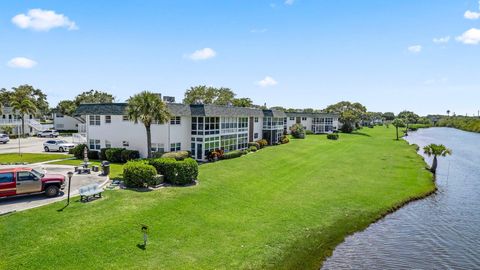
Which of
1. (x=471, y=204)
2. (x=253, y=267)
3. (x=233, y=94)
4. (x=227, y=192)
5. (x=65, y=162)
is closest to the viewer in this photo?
(x=253, y=267)

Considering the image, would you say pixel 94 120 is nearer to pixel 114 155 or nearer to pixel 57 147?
pixel 114 155

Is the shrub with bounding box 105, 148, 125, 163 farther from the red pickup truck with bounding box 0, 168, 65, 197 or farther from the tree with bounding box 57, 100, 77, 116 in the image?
the tree with bounding box 57, 100, 77, 116

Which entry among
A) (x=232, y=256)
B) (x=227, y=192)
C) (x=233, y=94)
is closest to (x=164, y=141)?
(x=227, y=192)

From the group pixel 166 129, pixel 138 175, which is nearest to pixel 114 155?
pixel 166 129

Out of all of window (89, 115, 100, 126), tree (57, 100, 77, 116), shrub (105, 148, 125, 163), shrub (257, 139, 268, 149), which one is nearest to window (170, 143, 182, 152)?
shrub (105, 148, 125, 163)

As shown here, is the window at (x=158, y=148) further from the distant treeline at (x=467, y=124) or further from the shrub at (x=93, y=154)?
the distant treeline at (x=467, y=124)

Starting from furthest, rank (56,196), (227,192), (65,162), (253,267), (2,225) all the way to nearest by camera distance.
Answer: (65,162) → (227,192) → (56,196) → (2,225) → (253,267)

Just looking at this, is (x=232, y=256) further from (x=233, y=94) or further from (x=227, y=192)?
(x=233, y=94)
